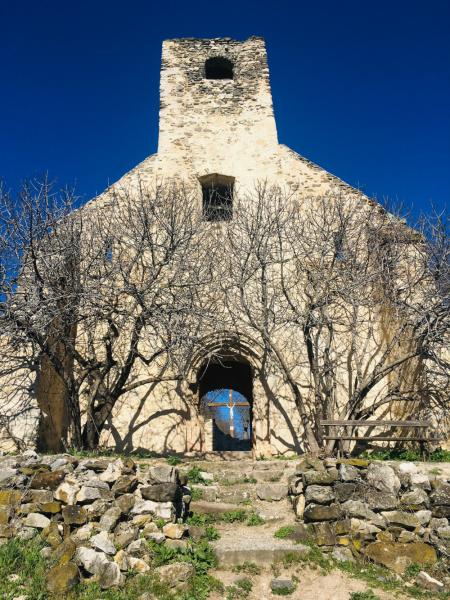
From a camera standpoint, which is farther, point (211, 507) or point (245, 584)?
point (211, 507)

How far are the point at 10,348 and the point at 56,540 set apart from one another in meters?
4.18

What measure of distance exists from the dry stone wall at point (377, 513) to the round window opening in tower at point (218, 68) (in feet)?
42.4

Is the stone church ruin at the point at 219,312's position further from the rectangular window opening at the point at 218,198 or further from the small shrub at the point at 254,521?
the small shrub at the point at 254,521

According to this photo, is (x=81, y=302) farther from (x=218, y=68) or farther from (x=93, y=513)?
(x=218, y=68)

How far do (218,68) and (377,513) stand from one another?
14.0m

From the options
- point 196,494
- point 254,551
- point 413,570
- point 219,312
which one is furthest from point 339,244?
point 254,551

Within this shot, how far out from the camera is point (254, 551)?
500cm

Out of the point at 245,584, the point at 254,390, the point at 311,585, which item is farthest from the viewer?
the point at 254,390

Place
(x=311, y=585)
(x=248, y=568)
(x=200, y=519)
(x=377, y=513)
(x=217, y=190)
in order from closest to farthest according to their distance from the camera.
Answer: (x=311, y=585) < (x=248, y=568) < (x=377, y=513) < (x=200, y=519) < (x=217, y=190)

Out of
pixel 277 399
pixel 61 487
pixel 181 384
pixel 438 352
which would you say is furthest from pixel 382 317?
pixel 61 487

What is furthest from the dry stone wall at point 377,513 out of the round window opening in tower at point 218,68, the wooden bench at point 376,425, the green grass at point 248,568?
the round window opening in tower at point 218,68

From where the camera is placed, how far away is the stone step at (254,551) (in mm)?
4945

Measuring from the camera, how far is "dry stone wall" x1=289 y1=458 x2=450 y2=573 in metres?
5.14

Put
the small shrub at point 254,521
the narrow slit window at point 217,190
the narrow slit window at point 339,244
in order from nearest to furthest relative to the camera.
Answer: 1. the small shrub at point 254,521
2. the narrow slit window at point 339,244
3. the narrow slit window at point 217,190
